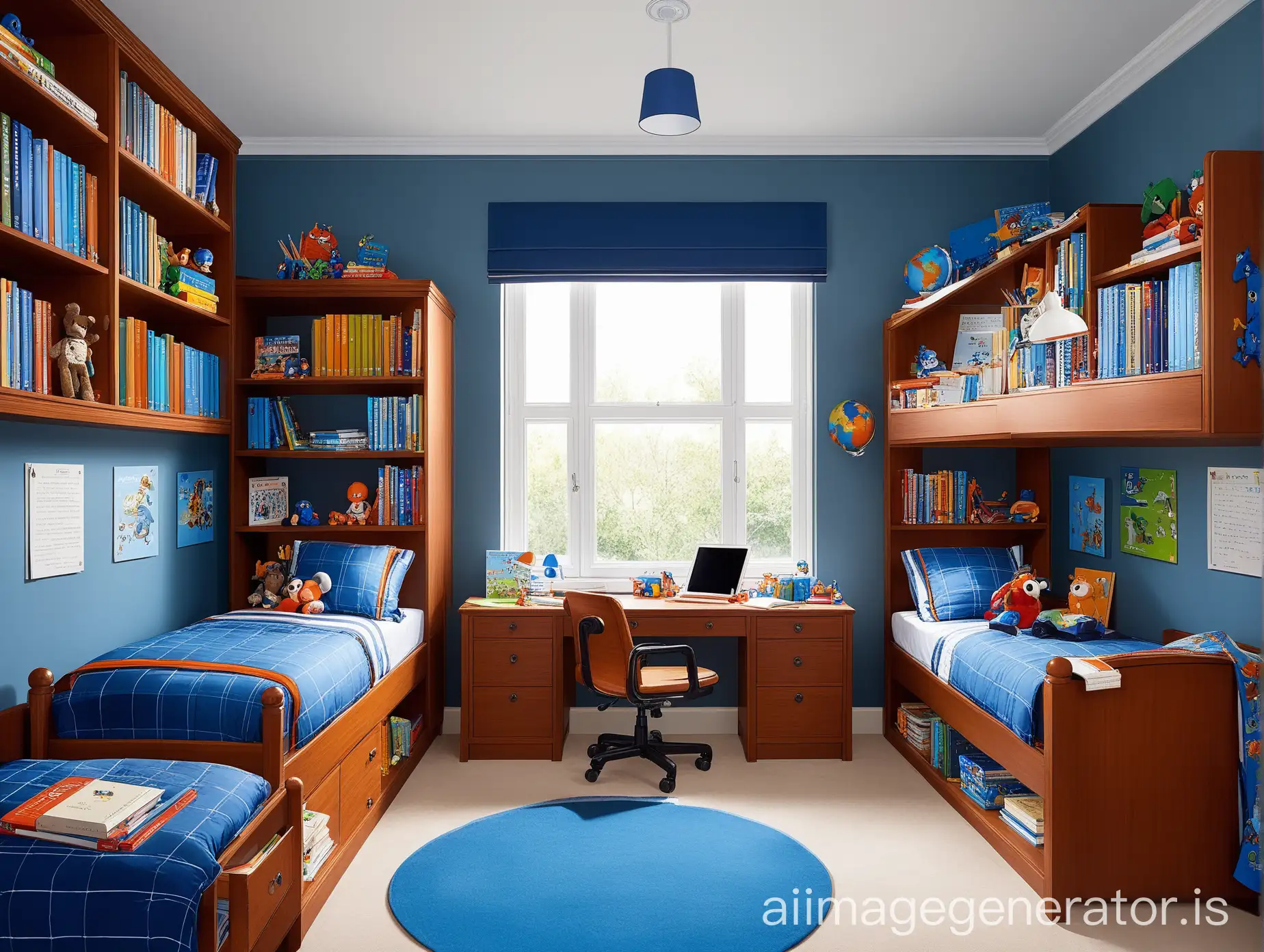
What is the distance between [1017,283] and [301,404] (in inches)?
132

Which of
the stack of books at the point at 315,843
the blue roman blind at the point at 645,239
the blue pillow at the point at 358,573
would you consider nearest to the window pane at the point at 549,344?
the blue roman blind at the point at 645,239

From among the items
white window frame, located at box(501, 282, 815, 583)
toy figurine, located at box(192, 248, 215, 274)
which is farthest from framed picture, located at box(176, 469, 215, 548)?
white window frame, located at box(501, 282, 815, 583)

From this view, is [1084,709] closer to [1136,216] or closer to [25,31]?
[1136,216]

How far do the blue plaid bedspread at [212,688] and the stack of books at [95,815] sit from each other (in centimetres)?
39

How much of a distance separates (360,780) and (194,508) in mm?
1451

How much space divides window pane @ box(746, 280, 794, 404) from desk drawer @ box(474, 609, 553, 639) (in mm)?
1606

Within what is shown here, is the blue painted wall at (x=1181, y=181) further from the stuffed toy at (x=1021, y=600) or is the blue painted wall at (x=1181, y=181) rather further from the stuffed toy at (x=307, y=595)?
the stuffed toy at (x=307, y=595)

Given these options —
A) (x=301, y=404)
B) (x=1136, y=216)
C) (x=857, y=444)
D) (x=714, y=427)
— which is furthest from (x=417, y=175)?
(x=1136, y=216)

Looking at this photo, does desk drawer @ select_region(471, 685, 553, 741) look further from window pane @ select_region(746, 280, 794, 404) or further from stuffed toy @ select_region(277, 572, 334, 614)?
window pane @ select_region(746, 280, 794, 404)

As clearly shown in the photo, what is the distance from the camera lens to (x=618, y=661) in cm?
343

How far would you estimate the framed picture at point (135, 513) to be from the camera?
2.95 m

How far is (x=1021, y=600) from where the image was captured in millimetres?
3387

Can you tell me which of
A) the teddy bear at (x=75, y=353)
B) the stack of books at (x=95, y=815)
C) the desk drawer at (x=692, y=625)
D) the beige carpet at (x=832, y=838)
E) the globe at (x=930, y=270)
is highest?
the globe at (x=930, y=270)

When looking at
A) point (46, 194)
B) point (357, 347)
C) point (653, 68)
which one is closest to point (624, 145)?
point (653, 68)
